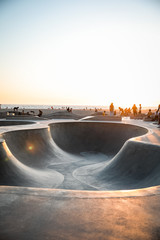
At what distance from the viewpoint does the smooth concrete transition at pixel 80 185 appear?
2.16 meters

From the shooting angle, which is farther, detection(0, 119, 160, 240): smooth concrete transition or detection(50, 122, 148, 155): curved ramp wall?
detection(50, 122, 148, 155): curved ramp wall

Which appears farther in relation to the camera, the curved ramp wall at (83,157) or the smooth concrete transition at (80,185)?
the curved ramp wall at (83,157)

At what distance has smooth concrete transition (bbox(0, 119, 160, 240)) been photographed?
216cm

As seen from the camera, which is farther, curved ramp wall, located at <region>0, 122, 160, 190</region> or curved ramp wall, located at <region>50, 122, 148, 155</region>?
curved ramp wall, located at <region>50, 122, 148, 155</region>

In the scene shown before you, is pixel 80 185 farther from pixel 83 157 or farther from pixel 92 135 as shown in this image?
pixel 92 135

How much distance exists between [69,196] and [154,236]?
4.58 feet

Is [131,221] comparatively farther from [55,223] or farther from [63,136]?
[63,136]

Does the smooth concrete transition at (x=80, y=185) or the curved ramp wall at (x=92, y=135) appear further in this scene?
the curved ramp wall at (x=92, y=135)

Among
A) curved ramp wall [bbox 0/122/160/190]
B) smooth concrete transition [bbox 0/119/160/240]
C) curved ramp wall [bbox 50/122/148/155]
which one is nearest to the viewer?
smooth concrete transition [bbox 0/119/160/240]

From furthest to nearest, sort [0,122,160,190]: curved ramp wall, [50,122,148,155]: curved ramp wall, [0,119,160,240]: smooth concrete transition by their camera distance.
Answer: [50,122,148,155]: curved ramp wall → [0,122,160,190]: curved ramp wall → [0,119,160,240]: smooth concrete transition

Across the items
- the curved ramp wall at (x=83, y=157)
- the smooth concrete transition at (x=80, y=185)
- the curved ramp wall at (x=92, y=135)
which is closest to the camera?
the smooth concrete transition at (x=80, y=185)

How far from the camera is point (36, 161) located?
A: 9.88 meters

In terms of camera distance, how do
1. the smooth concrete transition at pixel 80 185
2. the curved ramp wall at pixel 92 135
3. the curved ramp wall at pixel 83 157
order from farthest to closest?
1. the curved ramp wall at pixel 92 135
2. the curved ramp wall at pixel 83 157
3. the smooth concrete transition at pixel 80 185

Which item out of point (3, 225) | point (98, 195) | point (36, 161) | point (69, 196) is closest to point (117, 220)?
point (98, 195)
